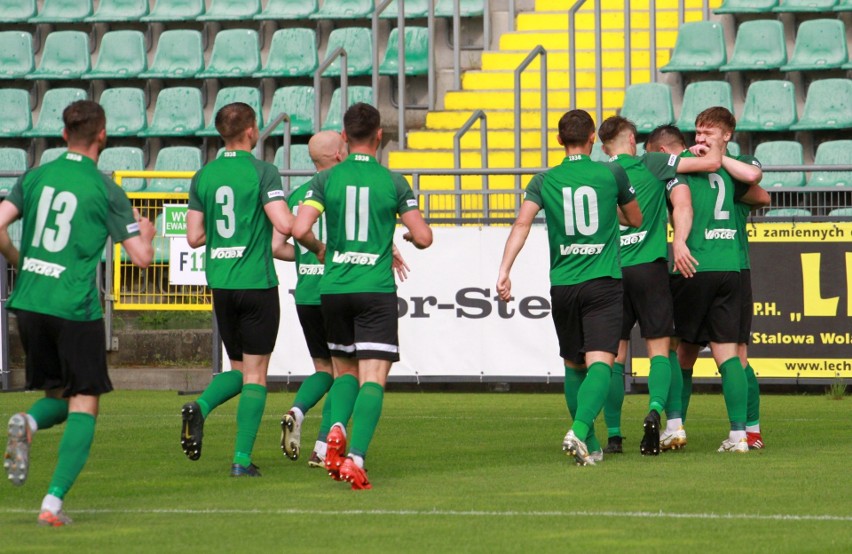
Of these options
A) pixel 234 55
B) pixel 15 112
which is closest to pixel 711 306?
pixel 234 55

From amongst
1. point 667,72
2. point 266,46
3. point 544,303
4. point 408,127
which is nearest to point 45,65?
point 266,46

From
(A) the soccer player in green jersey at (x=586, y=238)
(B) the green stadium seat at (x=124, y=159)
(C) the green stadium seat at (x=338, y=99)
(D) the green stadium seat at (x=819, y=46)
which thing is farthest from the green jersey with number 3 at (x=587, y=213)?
(B) the green stadium seat at (x=124, y=159)

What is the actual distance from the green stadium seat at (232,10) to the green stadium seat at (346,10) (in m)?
1.06

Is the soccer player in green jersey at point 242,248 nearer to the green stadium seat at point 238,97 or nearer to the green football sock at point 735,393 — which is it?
the green football sock at point 735,393

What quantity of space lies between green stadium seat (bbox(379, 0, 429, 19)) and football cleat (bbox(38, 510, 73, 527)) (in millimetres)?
16106

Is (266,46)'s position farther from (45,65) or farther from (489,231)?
(489,231)

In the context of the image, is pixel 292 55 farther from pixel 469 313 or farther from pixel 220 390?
pixel 220 390

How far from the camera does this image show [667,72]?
803 inches

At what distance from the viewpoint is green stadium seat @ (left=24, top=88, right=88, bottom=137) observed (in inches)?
890

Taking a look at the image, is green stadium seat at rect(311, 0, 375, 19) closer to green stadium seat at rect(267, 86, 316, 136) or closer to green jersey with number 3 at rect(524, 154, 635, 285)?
green stadium seat at rect(267, 86, 316, 136)

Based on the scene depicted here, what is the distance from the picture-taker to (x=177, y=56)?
23.0 m

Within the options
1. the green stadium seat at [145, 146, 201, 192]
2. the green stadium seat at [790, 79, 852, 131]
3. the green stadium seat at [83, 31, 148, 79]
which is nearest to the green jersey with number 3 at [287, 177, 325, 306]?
the green stadium seat at [790, 79, 852, 131]

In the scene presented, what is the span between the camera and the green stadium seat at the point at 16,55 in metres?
23.5

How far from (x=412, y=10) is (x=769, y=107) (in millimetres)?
5496
